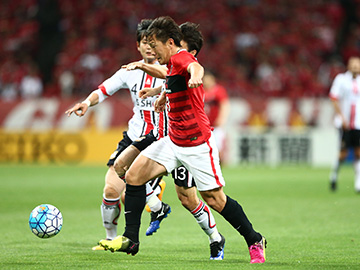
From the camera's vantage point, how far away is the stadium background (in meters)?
18.9

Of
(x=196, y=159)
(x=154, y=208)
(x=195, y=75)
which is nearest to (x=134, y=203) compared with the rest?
(x=196, y=159)

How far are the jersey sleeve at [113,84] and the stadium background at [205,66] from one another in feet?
39.7

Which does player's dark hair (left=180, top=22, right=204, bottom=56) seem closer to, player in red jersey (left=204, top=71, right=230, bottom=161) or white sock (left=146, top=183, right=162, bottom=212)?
white sock (left=146, top=183, right=162, bottom=212)

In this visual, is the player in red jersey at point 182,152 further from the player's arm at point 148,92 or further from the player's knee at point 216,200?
the player's arm at point 148,92

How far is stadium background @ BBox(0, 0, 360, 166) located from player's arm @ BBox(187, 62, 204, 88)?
13.9 meters

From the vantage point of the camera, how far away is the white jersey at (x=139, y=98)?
256 inches

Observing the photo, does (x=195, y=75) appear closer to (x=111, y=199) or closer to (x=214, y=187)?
(x=214, y=187)

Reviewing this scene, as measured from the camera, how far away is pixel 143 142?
20.4 feet

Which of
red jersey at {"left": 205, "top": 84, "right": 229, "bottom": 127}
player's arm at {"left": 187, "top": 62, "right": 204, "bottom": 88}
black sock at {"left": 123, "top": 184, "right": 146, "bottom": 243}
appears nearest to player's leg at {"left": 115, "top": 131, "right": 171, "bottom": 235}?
black sock at {"left": 123, "top": 184, "right": 146, "bottom": 243}

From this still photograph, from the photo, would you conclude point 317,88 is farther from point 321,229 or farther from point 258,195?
point 321,229

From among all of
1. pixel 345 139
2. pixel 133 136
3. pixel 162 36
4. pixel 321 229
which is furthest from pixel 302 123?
pixel 162 36

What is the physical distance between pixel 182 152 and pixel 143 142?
1034 millimetres

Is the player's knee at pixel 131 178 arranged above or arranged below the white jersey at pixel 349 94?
below

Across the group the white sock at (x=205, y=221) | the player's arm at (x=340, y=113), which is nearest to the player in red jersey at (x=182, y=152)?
the white sock at (x=205, y=221)
